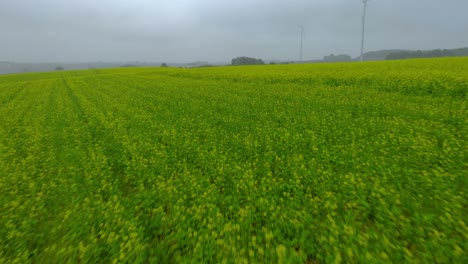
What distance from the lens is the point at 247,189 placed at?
6.36 m

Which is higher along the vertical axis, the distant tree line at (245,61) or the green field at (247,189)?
the distant tree line at (245,61)

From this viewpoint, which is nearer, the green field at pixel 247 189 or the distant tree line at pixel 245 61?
the green field at pixel 247 189

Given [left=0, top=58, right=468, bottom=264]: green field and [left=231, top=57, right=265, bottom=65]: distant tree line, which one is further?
[left=231, top=57, right=265, bottom=65]: distant tree line

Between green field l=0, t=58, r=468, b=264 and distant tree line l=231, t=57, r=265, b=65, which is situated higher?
distant tree line l=231, t=57, r=265, b=65

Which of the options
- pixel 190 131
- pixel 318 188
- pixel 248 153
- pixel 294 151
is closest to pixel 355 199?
pixel 318 188

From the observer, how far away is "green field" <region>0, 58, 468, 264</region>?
14.8 feet

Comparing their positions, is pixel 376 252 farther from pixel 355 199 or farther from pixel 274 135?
pixel 274 135

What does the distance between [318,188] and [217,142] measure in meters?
4.91

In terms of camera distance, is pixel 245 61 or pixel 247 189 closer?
pixel 247 189

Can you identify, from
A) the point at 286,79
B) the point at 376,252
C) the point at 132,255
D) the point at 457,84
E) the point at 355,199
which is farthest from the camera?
the point at 286,79

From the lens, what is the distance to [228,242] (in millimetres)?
4613

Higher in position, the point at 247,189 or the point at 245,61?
the point at 245,61

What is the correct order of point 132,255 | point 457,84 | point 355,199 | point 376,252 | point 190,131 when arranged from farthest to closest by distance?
point 457,84, point 190,131, point 355,199, point 132,255, point 376,252

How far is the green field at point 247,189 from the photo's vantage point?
4.50 m
